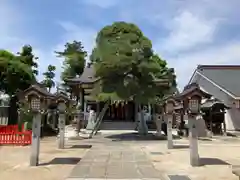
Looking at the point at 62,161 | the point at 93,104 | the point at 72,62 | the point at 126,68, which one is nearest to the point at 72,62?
the point at 72,62

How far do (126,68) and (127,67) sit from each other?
0.09 metres

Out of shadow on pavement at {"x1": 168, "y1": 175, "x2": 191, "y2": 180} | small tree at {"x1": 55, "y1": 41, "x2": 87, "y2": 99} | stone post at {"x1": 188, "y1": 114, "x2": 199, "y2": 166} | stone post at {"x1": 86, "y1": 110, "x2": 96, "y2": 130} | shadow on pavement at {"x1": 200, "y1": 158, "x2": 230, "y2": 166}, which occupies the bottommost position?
shadow on pavement at {"x1": 168, "y1": 175, "x2": 191, "y2": 180}

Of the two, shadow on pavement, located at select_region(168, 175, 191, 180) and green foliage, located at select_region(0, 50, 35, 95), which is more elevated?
green foliage, located at select_region(0, 50, 35, 95)

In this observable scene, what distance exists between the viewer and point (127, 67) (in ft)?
58.3

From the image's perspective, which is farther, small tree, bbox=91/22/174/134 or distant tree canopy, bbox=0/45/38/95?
distant tree canopy, bbox=0/45/38/95

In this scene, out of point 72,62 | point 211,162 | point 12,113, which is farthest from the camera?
point 72,62

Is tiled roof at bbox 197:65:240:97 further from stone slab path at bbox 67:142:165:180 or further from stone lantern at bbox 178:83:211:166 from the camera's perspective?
stone slab path at bbox 67:142:165:180

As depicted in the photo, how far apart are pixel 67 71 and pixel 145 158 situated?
3796cm

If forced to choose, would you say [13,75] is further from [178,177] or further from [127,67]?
[178,177]

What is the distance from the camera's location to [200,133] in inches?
785

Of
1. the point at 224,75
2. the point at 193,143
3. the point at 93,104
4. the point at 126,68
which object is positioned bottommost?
the point at 193,143

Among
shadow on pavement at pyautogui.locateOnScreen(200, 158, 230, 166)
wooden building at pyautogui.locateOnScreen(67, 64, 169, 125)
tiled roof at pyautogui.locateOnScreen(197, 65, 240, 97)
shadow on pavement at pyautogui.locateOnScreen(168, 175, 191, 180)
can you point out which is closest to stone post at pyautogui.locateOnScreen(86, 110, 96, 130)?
wooden building at pyautogui.locateOnScreen(67, 64, 169, 125)

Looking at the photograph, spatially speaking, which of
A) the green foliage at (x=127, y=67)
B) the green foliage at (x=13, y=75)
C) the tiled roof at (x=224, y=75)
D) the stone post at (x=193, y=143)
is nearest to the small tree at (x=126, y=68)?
the green foliage at (x=127, y=67)

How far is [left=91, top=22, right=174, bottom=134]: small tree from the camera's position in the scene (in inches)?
697
